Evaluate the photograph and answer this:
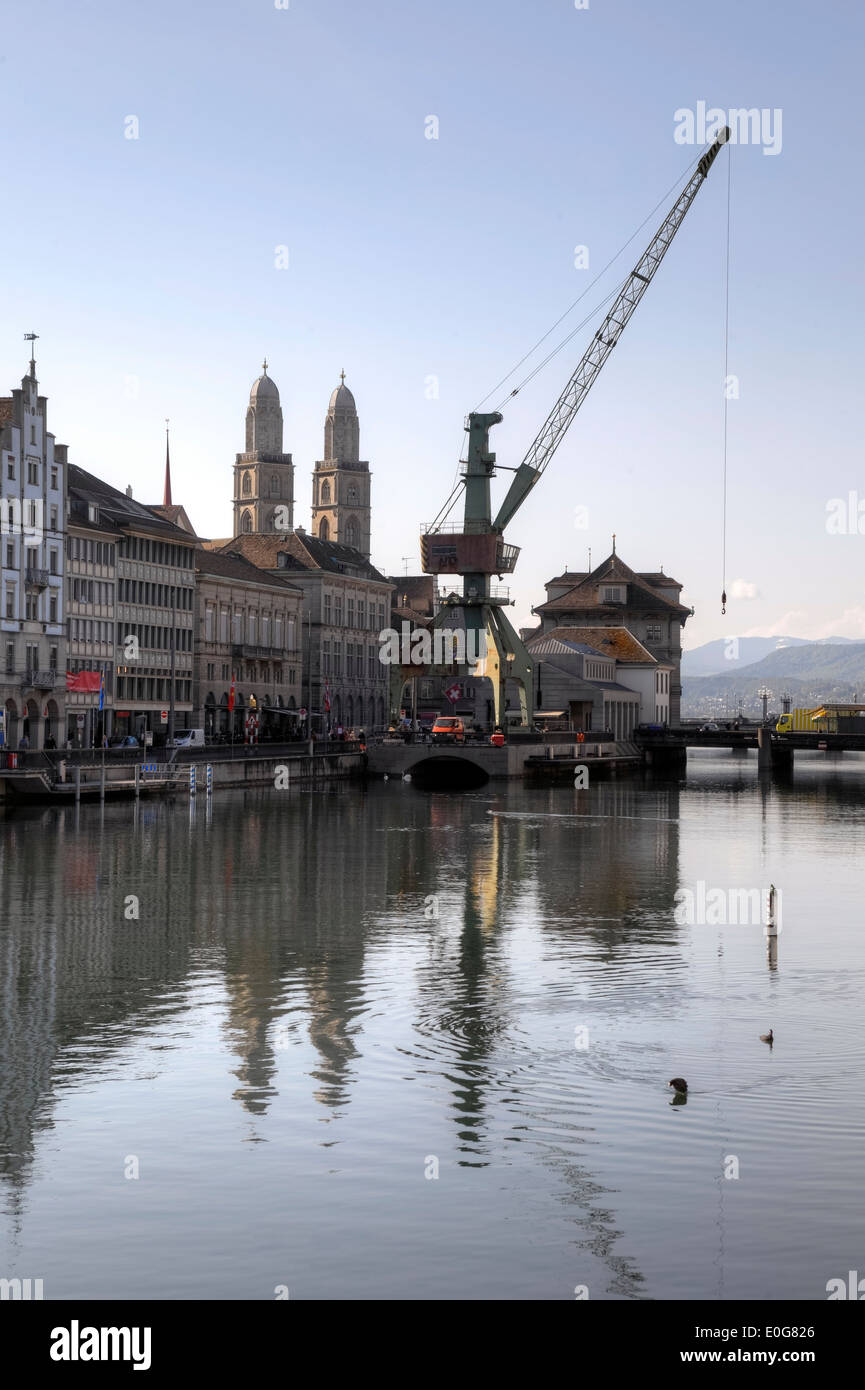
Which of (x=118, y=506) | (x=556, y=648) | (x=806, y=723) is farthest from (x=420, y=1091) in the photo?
(x=806, y=723)

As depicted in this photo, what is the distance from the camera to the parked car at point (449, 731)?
129 metres

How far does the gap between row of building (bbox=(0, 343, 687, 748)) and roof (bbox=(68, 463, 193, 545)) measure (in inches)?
7.5

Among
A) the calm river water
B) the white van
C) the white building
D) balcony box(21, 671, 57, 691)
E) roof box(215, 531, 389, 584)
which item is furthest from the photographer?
roof box(215, 531, 389, 584)

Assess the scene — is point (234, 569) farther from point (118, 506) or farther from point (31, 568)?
point (31, 568)

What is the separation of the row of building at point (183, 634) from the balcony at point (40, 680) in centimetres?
13

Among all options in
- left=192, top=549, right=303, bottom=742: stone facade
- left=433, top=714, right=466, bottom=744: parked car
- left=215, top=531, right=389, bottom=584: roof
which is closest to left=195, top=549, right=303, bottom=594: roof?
left=192, top=549, right=303, bottom=742: stone facade

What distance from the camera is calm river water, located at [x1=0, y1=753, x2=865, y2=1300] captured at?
19656 mm

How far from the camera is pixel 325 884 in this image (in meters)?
55.1

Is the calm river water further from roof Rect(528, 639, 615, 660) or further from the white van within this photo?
roof Rect(528, 639, 615, 660)

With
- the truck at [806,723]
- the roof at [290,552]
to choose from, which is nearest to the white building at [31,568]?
the roof at [290,552]

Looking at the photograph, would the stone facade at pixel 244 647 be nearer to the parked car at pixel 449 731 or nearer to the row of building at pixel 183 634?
the row of building at pixel 183 634

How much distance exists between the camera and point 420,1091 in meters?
26.4
